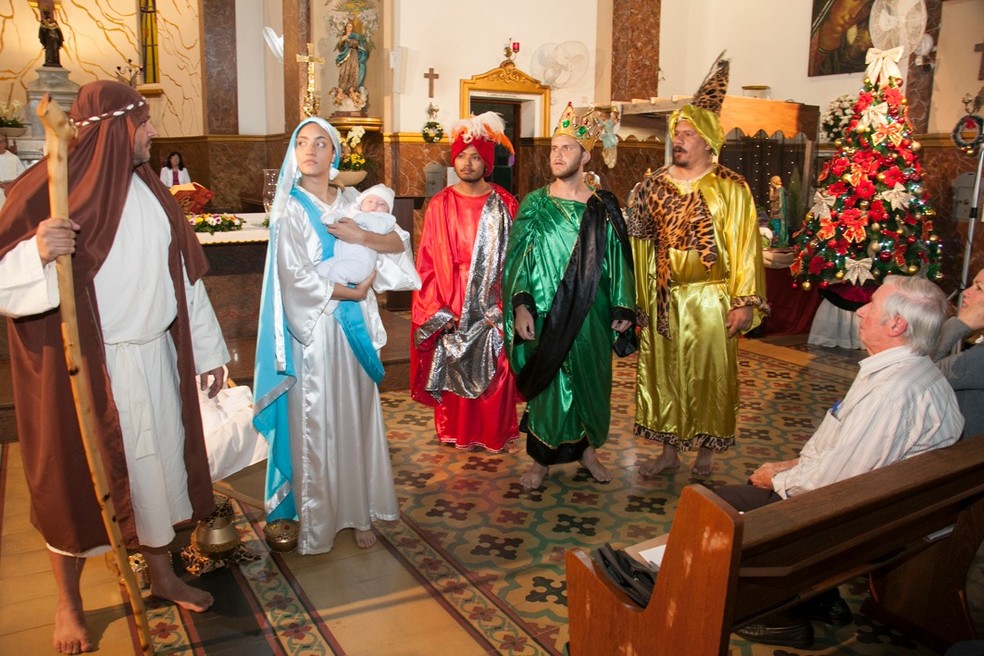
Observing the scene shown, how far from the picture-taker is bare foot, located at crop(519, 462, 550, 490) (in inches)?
162

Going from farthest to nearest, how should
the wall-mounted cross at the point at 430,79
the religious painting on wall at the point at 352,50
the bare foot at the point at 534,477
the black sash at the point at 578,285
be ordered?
the wall-mounted cross at the point at 430,79 < the religious painting on wall at the point at 352,50 < the bare foot at the point at 534,477 < the black sash at the point at 578,285

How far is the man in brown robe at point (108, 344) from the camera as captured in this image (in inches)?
94.4

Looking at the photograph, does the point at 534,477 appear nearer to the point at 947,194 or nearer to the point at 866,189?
the point at 866,189

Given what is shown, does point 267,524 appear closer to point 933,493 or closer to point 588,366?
point 588,366

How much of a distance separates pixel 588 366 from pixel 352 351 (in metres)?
1.33

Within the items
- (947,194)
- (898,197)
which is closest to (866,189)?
(898,197)

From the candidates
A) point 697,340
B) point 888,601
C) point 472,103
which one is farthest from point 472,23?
point 888,601

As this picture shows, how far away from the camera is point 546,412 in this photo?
407 centimetres

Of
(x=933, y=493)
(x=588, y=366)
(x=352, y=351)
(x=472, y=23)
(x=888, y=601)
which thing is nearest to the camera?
(x=933, y=493)

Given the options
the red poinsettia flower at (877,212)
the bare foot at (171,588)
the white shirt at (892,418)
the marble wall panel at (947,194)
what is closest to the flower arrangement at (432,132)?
the red poinsettia flower at (877,212)

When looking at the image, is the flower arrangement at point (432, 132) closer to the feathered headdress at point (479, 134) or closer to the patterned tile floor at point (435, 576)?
the feathered headdress at point (479, 134)

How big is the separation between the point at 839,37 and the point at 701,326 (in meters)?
7.76

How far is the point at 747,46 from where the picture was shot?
11375 mm

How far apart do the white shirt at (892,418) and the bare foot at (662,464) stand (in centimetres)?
187
